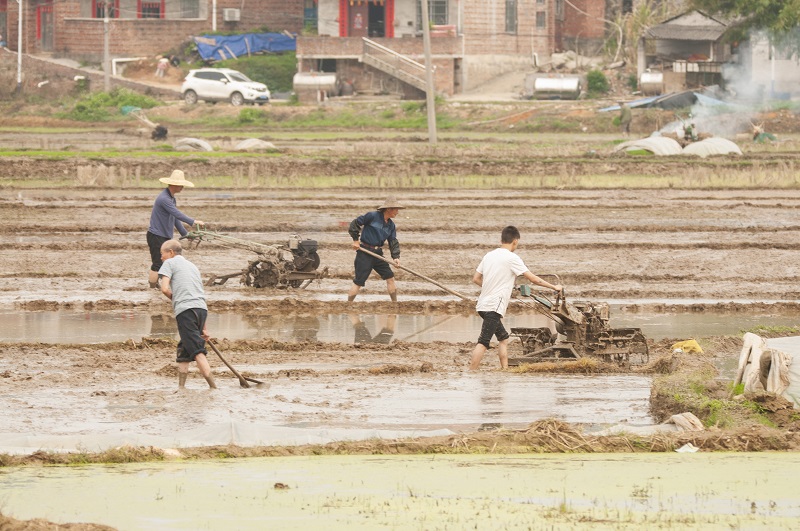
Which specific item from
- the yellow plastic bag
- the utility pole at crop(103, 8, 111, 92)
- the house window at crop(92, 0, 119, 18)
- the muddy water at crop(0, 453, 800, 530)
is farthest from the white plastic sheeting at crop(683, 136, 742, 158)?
the house window at crop(92, 0, 119, 18)

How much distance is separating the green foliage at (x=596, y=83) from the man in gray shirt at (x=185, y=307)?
147 feet

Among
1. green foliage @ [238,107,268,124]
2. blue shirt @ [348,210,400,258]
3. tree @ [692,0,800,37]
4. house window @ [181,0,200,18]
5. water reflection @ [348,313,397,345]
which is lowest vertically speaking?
water reflection @ [348,313,397,345]

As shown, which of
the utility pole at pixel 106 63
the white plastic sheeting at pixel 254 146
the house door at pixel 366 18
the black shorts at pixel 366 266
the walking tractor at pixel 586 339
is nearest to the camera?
the walking tractor at pixel 586 339

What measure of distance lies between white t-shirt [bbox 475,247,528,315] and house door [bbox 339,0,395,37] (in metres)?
47.0

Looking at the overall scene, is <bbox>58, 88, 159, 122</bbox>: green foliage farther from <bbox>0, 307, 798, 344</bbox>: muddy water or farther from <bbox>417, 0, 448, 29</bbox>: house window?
<bbox>0, 307, 798, 344</bbox>: muddy water

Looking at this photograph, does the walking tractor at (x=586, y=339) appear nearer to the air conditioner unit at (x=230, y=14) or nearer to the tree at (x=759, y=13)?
the tree at (x=759, y=13)

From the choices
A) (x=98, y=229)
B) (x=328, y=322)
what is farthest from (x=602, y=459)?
(x=98, y=229)

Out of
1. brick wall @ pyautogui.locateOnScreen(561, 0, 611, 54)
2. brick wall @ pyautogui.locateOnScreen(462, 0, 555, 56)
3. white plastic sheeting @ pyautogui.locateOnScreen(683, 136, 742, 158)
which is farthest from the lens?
brick wall @ pyautogui.locateOnScreen(561, 0, 611, 54)

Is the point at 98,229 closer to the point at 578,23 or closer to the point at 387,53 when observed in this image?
the point at 387,53

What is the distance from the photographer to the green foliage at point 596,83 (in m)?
55.0

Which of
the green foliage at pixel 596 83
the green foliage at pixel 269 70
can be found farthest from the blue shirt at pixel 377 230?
the green foliage at pixel 269 70

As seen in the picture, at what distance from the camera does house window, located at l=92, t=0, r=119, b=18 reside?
61241 mm

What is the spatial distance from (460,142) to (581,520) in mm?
36836

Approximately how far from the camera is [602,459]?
9188 mm
